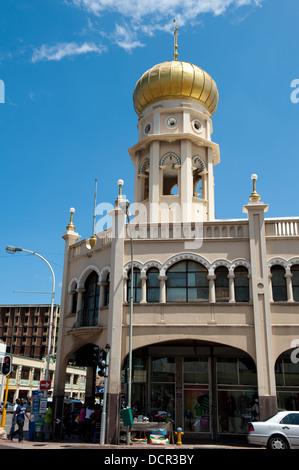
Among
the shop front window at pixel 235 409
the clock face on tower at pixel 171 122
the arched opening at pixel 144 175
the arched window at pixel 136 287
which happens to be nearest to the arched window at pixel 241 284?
the arched window at pixel 136 287

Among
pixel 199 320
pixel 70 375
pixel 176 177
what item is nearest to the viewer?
pixel 199 320

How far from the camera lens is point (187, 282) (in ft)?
71.6

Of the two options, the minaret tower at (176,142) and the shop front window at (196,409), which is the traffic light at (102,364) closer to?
the shop front window at (196,409)

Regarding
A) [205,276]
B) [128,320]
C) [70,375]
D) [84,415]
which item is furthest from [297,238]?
[70,375]

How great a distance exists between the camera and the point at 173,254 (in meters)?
22.1

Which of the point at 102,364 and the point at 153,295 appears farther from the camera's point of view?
the point at 153,295

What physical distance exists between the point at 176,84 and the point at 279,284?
1337 centimetres

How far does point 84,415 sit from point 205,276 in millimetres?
9408

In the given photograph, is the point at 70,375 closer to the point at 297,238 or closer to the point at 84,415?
the point at 84,415

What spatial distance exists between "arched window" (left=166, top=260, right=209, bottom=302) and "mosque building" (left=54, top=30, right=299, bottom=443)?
0.16ft

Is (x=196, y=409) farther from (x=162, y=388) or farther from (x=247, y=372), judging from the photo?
(x=247, y=372)

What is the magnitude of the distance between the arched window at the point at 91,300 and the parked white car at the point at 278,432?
10.2 m

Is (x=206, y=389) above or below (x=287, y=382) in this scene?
below

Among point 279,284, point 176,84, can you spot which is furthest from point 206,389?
point 176,84
